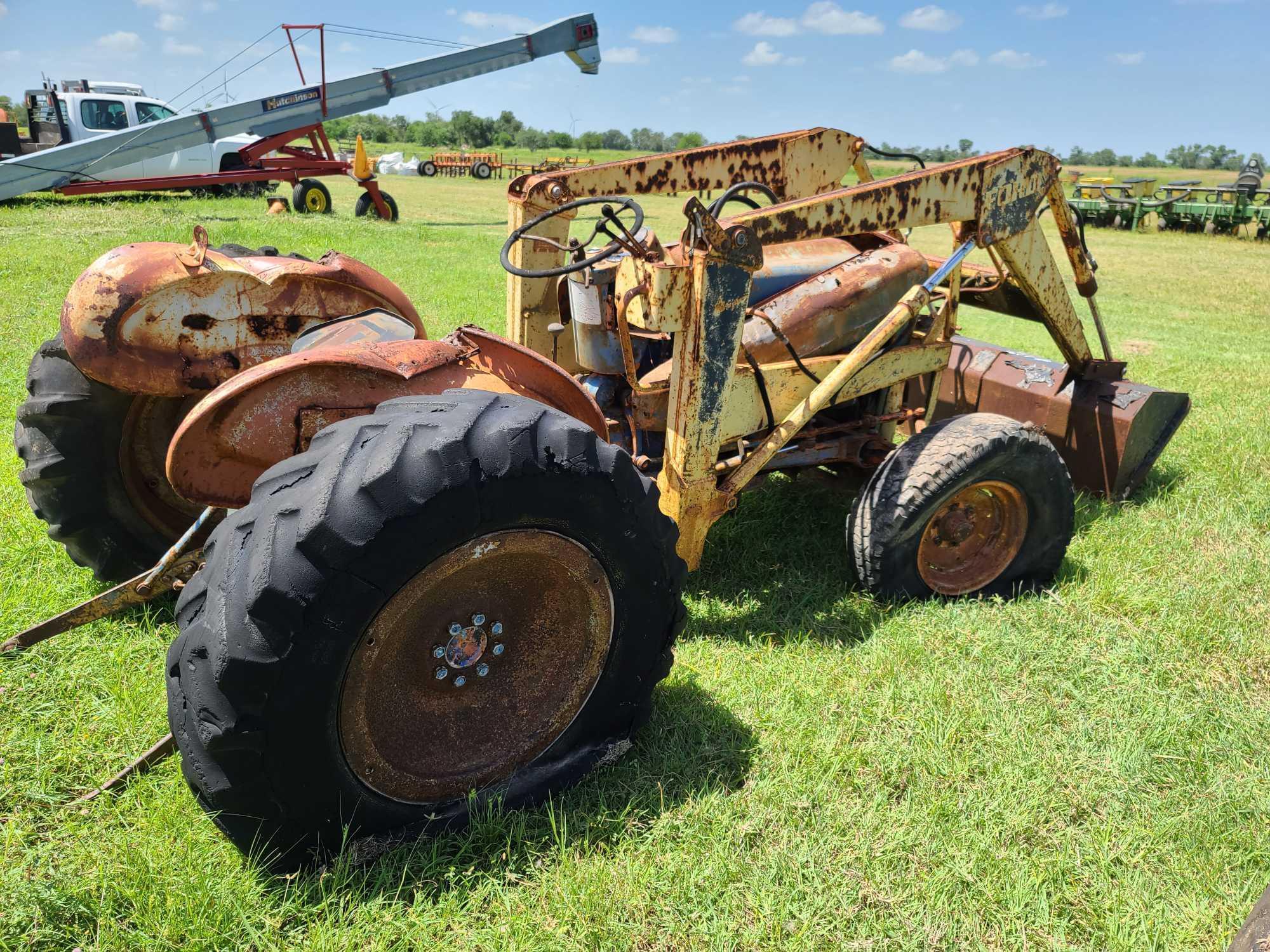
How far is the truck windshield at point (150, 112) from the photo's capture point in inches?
734

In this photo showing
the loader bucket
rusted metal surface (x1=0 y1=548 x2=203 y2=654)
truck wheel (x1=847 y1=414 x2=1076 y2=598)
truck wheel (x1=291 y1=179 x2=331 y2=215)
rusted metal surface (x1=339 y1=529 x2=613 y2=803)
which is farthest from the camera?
truck wheel (x1=291 y1=179 x2=331 y2=215)

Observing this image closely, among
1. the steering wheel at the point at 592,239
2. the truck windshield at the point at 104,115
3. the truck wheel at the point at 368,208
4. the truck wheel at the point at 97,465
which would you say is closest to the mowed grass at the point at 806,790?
the truck wheel at the point at 97,465

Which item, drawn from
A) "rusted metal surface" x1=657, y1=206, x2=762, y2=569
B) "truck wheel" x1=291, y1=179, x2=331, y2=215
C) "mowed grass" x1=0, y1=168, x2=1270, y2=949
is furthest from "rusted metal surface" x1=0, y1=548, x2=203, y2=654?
"truck wheel" x1=291, y1=179, x2=331, y2=215

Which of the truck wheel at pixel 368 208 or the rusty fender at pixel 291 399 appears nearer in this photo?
the rusty fender at pixel 291 399

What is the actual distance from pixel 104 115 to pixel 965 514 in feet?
67.3

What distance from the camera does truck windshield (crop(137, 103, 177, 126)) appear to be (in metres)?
18.7

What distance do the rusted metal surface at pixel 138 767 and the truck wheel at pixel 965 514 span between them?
8.45ft

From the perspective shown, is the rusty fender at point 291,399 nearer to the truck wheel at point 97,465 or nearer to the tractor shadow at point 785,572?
the truck wheel at point 97,465

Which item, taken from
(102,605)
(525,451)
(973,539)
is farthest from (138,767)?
(973,539)

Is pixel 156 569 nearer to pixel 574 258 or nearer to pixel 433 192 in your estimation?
pixel 574 258

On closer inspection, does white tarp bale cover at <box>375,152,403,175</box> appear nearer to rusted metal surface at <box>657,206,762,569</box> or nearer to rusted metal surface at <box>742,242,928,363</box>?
rusted metal surface at <box>742,242,928,363</box>

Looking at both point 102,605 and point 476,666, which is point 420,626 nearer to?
point 476,666

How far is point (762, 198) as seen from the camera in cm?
852

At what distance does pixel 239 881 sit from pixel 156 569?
3.95 feet
